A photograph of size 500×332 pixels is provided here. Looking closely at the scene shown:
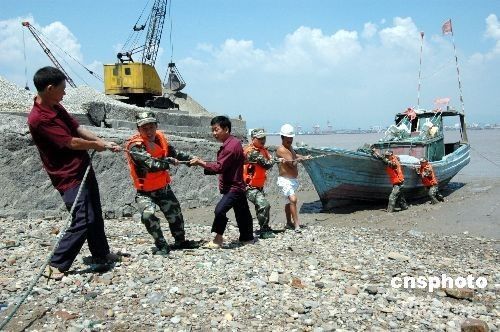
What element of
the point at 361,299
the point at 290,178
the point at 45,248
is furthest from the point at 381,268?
the point at 45,248

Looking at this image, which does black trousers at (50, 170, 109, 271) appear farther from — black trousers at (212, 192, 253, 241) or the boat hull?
the boat hull

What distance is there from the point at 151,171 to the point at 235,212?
154 cm

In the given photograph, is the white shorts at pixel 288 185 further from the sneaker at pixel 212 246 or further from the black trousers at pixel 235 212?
the sneaker at pixel 212 246

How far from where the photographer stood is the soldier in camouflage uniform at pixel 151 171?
4.94m

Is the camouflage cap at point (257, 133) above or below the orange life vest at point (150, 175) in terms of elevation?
above

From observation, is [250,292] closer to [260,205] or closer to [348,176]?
[260,205]

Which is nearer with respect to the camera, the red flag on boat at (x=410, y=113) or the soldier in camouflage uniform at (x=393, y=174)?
the soldier in camouflage uniform at (x=393, y=174)

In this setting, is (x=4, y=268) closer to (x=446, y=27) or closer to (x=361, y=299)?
(x=361, y=299)

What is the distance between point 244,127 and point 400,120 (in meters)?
5.92

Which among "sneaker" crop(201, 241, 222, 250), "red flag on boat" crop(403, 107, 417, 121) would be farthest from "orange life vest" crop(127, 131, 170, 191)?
"red flag on boat" crop(403, 107, 417, 121)

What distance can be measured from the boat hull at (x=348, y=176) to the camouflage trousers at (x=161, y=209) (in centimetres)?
430

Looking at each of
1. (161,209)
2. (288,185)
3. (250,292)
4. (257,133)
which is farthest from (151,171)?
(288,185)

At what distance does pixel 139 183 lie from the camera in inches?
201

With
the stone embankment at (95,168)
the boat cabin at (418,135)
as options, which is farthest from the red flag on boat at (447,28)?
the stone embankment at (95,168)
